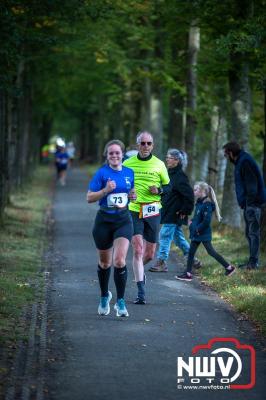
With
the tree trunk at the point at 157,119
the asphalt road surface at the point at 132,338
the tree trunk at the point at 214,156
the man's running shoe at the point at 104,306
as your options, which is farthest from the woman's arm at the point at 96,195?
the tree trunk at the point at 157,119

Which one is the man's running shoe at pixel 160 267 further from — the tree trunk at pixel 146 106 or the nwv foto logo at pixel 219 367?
the tree trunk at pixel 146 106

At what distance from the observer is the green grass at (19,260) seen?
1121 centimetres

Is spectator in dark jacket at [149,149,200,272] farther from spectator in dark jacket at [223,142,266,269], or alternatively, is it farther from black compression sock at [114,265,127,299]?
black compression sock at [114,265,127,299]

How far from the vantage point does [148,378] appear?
841cm

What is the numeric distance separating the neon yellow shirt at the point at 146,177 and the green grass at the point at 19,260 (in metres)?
1.94

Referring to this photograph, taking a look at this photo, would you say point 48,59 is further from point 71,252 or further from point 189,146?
point 71,252

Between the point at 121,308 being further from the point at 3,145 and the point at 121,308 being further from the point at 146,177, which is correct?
the point at 3,145

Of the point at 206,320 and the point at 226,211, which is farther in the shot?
the point at 226,211

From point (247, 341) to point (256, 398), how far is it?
2255 millimetres

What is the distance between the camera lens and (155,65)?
2983 cm

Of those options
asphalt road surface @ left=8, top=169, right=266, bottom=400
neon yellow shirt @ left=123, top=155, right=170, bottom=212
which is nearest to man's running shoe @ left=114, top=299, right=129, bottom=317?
asphalt road surface @ left=8, top=169, right=266, bottom=400

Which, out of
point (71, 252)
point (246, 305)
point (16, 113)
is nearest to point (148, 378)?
point (246, 305)

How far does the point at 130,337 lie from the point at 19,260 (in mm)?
6817

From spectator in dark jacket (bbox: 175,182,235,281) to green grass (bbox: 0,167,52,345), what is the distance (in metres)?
2.37
